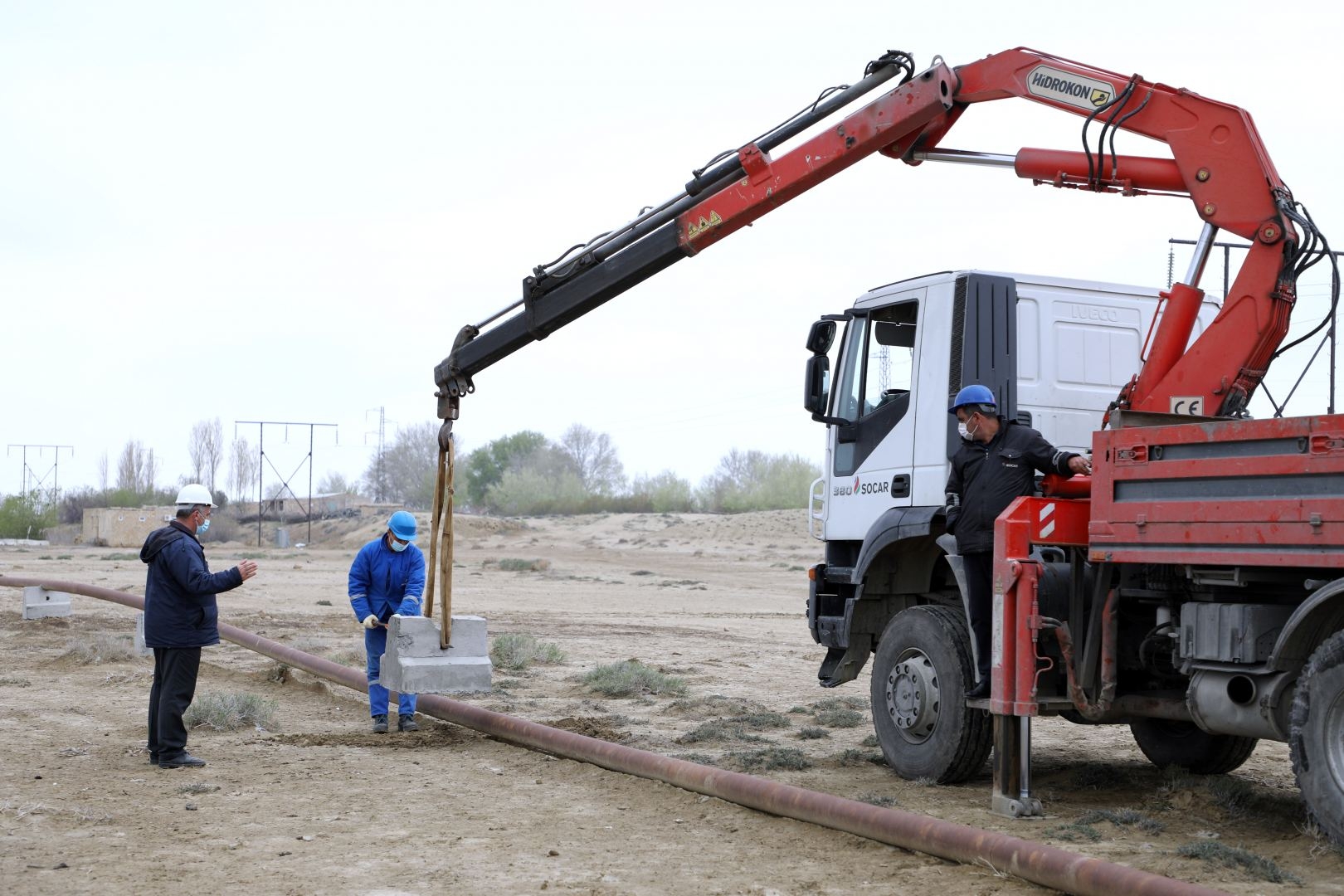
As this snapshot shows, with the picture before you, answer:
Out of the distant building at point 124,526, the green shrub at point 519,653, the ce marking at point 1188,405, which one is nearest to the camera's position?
the ce marking at point 1188,405

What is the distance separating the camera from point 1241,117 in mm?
8250

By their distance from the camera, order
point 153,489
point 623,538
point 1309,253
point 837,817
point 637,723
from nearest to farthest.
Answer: point 837,817, point 1309,253, point 637,723, point 623,538, point 153,489

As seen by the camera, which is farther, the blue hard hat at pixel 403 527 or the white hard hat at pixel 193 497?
the blue hard hat at pixel 403 527

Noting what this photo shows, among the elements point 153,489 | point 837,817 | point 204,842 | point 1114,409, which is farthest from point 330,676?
point 153,489

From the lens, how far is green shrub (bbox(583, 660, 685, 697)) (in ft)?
46.4

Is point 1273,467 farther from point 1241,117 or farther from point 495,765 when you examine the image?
point 495,765

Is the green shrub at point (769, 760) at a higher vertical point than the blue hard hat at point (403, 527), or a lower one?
lower

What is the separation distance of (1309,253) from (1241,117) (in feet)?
3.06

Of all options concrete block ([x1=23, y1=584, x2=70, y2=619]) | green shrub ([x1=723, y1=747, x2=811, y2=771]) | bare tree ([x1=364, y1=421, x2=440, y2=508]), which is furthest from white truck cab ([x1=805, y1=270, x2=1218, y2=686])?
bare tree ([x1=364, y1=421, x2=440, y2=508])

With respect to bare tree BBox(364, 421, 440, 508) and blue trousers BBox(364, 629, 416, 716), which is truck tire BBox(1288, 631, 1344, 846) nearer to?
blue trousers BBox(364, 629, 416, 716)

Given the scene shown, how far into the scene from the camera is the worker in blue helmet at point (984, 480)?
8.27 m

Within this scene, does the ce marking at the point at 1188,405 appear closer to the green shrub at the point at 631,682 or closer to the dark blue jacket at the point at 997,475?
the dark blue jacket at the point at 997,475

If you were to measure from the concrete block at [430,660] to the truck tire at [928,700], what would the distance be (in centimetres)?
342

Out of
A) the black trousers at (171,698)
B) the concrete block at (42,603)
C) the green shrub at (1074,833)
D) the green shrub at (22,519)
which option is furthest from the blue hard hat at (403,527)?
the green shrub at (22,519)
